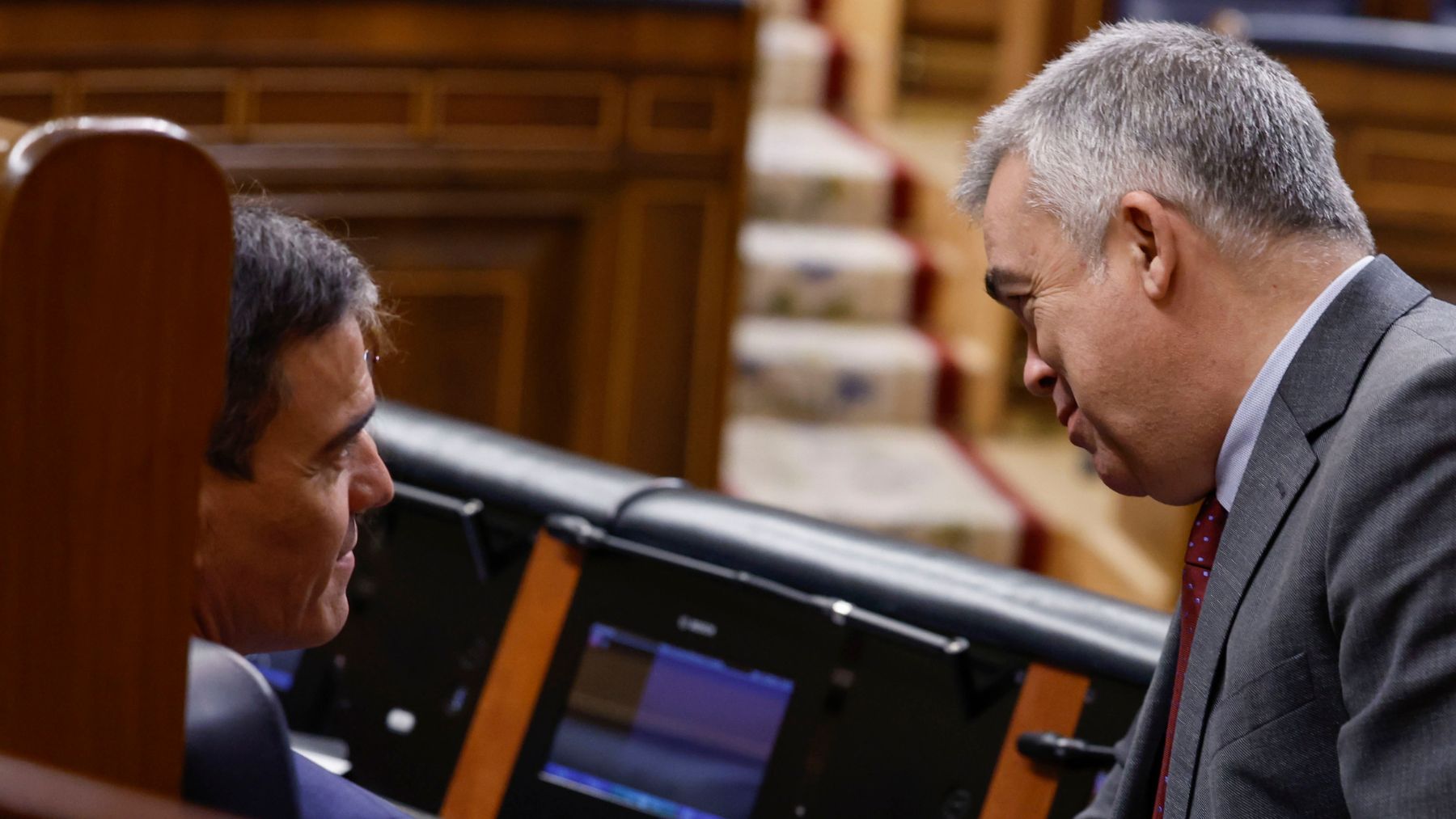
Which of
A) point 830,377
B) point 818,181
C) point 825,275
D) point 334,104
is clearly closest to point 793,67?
point 818,181

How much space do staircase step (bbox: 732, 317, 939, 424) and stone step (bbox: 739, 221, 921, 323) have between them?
0.08m

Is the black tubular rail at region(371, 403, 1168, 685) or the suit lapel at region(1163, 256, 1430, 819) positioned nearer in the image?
the suit lapel at region(1163, 256, 1430, 819)

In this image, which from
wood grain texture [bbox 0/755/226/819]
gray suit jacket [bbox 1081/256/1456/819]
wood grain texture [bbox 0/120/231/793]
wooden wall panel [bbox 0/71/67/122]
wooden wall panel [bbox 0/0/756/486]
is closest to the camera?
wood grain texture [bbox 0/755/226/819]

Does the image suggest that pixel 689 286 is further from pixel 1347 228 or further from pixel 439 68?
pixel 1347 228

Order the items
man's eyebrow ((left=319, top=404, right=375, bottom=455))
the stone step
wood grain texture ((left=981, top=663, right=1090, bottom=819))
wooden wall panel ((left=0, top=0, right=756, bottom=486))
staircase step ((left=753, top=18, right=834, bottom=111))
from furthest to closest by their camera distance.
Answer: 1. staircase step ((left=753, top=18, right=834, bottom=111))
2. the stone step
3. wooden wall panel ((left=0, top=0, right=756, bottom=486))
4. wood grain texture ((left=981, top=663, right=1090, bottom=819))
5. man's eyebrow ((left=319, top=404, right=375, bottom=455))

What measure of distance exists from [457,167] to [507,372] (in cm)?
44

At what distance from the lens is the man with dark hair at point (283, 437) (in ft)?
3.48

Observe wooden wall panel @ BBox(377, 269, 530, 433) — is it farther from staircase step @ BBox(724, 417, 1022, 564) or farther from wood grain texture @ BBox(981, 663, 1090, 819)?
wood grain texture @ BBox(981, 663, 1090, 819)

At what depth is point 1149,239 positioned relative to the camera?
46.7 inches

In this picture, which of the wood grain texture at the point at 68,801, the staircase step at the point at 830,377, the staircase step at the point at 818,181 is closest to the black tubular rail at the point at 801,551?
the wood grain texture at the point at 68,801

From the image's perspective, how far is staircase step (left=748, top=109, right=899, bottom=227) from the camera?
4.98 m

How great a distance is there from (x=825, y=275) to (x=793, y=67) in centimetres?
123

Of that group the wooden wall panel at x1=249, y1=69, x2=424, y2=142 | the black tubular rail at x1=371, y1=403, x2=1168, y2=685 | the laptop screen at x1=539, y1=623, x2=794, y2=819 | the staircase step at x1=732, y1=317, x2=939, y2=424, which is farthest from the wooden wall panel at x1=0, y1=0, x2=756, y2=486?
the laptop screen at x1=539, y1=623, x2=794, y2=819

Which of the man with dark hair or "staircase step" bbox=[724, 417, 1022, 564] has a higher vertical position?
the man with dark hair
